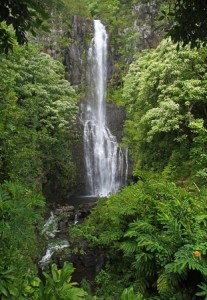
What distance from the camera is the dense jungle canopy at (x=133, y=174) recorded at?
10.5 ft

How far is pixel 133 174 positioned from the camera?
9.72 meters

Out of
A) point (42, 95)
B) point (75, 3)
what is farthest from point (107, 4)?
point (42, 95)

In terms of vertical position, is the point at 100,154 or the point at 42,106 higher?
the point at 42,106

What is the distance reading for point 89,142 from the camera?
2092 cm

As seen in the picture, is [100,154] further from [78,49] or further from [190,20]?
[190,20]

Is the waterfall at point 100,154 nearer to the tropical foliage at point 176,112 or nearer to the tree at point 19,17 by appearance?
the tropical foliage at point 176,112

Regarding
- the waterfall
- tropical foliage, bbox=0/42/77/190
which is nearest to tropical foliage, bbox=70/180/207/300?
tropical foliage, bbox=0/42/77/190

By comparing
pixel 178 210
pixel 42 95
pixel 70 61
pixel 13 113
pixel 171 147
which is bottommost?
pixel 178 210

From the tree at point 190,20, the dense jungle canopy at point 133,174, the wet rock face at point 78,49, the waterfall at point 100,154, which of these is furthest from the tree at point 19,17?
the wet rock face at point 78,49

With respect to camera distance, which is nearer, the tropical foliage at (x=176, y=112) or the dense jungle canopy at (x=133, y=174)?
the dense jungle canopy at (x=133, y=174)

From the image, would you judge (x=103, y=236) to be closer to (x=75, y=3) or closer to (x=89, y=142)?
(x=89, y=142)

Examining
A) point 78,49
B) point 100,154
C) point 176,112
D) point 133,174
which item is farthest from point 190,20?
point 78,49

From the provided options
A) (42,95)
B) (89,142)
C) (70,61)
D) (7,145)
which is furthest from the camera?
(70,61)

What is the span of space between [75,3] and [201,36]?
27.9 metres
